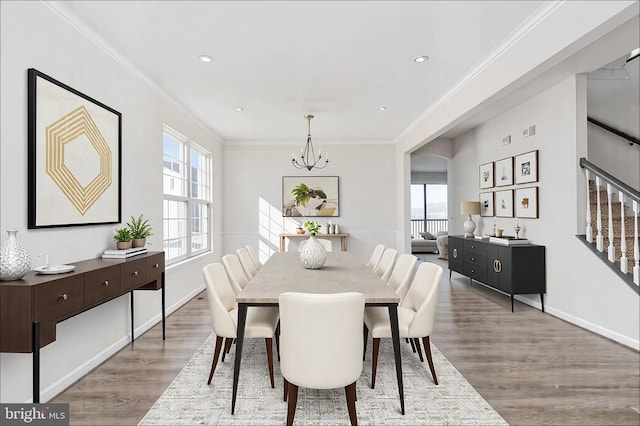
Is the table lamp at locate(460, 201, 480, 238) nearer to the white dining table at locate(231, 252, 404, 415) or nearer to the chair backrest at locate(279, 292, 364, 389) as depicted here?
the white dining table at locate(231, 252, 404, 415)

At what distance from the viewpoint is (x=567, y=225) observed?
4008 mm

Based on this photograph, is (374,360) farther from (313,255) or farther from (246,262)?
(246,262)

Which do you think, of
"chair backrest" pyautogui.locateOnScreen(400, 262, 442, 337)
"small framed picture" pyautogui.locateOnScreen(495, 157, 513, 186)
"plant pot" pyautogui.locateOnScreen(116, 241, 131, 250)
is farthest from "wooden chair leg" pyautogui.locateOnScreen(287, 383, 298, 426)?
"small framed picture" pyautogui.locateOnScreen(495, 157, 513, 186)

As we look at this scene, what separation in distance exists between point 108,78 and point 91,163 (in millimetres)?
835

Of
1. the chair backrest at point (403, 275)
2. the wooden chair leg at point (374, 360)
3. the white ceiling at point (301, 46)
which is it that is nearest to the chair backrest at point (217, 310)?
the wooden chair leg at point (374, 360)

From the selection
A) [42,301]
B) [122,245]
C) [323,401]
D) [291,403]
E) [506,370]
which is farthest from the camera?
[122,245]

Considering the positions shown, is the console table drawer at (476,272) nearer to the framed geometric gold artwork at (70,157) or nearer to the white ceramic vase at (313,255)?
the white ceramic vase at (313,255)

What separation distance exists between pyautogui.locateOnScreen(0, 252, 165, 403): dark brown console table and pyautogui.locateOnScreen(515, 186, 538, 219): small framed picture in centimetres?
473

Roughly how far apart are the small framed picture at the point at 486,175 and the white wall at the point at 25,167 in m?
4.93

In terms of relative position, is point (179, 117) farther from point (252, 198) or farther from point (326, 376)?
point (326, 376)

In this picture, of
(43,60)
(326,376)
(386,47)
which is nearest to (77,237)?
(43,60)

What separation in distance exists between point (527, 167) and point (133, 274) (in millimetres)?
4806

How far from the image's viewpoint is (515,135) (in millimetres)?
5133

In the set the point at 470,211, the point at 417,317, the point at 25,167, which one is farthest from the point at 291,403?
the point at 470,211
